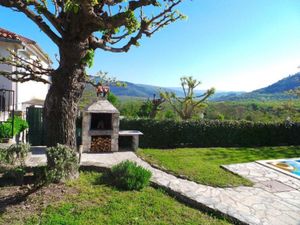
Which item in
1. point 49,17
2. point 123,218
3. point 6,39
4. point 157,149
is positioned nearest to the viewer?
point 123,218

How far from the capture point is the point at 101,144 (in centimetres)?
1391

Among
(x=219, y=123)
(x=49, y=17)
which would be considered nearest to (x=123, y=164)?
(x=49, y=17)

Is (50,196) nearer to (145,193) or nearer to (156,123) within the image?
(145,193)

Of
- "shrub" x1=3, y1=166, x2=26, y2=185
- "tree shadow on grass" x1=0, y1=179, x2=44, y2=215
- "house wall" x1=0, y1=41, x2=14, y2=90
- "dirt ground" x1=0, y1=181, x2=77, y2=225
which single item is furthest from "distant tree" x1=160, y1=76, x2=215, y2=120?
"tree shadow on grass" x1=0, y1=179, x2=44, y2=215

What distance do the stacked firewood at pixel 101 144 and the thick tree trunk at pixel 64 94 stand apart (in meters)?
6.22

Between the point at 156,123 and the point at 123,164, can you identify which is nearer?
the point at 123,164

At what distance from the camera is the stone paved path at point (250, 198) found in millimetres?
6889

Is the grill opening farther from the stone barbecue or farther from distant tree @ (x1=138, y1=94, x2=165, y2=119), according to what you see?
distant tree @ (x1=138, y1=94, x2=165, y2=119)

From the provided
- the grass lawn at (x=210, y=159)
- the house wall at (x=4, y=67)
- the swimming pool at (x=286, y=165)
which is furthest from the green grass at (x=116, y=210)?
the house wall at (x=4, y=67)

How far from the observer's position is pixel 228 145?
17969 mm

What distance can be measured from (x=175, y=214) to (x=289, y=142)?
15.4 metres

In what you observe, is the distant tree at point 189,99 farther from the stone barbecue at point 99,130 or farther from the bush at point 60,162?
the bush at point 60,162

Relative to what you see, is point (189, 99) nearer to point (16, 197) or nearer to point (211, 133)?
point (211, 133)

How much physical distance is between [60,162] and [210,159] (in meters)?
8.27
